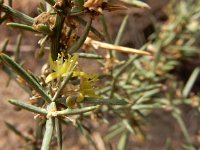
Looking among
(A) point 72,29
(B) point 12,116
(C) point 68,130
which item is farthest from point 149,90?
(B) point 12,116

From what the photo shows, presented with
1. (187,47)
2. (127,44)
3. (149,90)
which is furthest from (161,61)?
(127,44)

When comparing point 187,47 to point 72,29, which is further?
point 187,47

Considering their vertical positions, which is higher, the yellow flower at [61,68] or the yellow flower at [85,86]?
the yellow flower at [61,68]

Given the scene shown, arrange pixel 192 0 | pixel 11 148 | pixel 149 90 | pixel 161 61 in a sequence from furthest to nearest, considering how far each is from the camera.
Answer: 1. pixel 11 148
2. pixel 192 0
3. pixel 161 61
4. pixel 149 90

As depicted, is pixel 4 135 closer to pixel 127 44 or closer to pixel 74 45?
pixel 127 44

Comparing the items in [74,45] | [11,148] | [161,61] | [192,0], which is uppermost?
[74,45]

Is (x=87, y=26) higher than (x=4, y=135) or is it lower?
higher

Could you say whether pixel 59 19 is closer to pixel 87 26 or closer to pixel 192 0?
pixel 87 26

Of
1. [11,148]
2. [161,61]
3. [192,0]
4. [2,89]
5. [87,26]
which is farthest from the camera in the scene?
[2,89]

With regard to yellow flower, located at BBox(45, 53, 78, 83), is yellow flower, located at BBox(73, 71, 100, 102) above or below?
below
